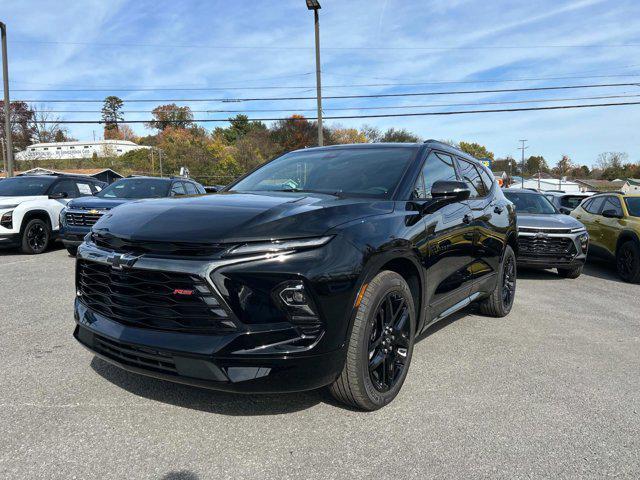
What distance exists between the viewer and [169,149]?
71.2m

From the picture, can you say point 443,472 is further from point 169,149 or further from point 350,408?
point 169,149

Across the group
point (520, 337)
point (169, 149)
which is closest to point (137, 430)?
point (520, 337)

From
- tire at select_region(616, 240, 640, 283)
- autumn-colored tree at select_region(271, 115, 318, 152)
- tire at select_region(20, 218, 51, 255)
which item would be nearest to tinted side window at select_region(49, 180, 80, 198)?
tire at select_region(20, 218, 51, 255)

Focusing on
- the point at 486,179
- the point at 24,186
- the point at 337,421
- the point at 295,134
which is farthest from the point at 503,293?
the point at 295,134

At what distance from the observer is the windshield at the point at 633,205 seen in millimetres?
8884

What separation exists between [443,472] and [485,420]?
68cm

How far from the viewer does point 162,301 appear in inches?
97.7

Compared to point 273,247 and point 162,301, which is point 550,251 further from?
point 162,301

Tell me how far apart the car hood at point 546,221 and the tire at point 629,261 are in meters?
0.96

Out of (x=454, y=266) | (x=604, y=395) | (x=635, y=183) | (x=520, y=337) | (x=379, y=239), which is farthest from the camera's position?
(x=635, y=183)

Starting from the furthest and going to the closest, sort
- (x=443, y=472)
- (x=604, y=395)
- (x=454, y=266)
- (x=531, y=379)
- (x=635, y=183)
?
(x=635, y=183) → (x=454, y=266) → (x=531, y=379) → (x=604, y=395) → (x=443, y=472)

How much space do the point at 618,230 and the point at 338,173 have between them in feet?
Answer: 24.8

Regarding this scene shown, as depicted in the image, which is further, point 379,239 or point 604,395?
point 604,395

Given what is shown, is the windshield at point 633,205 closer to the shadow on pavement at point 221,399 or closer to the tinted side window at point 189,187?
the shadow on pavement at point 221,399
